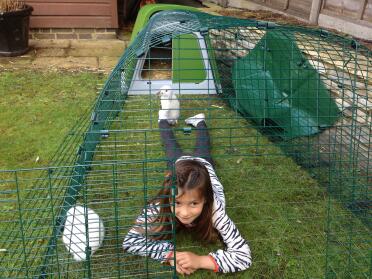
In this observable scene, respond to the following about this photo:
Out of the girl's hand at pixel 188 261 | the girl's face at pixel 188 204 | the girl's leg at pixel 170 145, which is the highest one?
the girl's face at pixel 188 204

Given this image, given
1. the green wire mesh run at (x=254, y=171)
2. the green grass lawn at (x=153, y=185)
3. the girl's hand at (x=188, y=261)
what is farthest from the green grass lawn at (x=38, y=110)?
the girl's hand at (x=188, y=261)

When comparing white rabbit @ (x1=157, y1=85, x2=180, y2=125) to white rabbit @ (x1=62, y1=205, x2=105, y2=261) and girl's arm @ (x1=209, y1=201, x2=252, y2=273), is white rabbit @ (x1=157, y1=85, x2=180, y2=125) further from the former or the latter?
white rabbit @ (x1=62, y1=205, x2=105, y2=261)

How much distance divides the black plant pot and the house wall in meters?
0.45

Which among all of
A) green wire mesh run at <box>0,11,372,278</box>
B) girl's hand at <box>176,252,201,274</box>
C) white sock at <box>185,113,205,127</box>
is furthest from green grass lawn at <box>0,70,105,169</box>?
girl's hand at <box>176,252,201,274</box>

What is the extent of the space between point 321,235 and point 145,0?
558cm

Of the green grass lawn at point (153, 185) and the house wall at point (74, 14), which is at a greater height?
the house wall at point (74, 14)

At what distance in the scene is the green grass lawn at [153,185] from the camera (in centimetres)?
206

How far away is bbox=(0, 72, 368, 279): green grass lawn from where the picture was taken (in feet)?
6.77

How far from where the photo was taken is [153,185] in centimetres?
279

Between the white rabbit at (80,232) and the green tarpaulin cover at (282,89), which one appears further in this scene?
the green tarpaulin cover at (282,89)

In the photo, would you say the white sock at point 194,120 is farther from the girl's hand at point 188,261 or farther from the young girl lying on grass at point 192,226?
the girl's hand at point 188,261

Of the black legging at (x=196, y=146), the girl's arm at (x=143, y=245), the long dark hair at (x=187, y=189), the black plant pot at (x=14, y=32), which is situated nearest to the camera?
the long dark hair at (x=187, y=189)

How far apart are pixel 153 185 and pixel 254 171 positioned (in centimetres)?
70

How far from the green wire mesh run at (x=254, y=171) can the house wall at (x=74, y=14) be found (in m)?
2.36
